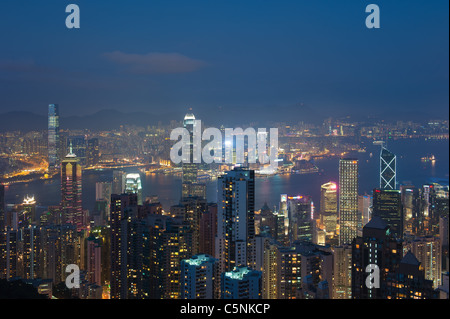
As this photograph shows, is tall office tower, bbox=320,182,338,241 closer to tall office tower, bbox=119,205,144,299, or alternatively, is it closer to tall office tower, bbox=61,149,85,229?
tall office tower, bbox=119,205,144,299

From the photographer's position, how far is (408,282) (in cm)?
401

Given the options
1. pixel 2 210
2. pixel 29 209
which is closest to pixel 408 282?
pixel 29 209

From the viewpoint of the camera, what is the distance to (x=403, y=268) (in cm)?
411

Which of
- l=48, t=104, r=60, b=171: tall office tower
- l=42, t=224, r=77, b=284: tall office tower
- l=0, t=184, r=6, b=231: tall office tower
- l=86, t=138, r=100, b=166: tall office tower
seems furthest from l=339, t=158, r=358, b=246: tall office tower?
l=0, t=184, r=6, b=231: tall office tower

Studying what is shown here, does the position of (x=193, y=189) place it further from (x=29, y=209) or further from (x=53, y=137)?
(x=29, y=209)

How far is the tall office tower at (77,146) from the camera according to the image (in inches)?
287

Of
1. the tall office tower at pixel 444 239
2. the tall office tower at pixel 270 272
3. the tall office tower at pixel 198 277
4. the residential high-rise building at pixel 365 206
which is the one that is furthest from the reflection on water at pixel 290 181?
the tall office tower at pixel 198 277

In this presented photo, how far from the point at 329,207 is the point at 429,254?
13.4 feet

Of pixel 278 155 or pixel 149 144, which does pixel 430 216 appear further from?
pixel 149 144

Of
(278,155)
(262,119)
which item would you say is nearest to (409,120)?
(262,119)

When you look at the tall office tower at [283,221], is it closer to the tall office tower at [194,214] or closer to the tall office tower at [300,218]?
the tall office tower at [300,218]

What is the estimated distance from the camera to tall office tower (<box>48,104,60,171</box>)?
653 centimetres

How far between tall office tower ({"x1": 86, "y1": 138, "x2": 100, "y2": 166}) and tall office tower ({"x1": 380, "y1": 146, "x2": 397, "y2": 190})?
4.33 metres

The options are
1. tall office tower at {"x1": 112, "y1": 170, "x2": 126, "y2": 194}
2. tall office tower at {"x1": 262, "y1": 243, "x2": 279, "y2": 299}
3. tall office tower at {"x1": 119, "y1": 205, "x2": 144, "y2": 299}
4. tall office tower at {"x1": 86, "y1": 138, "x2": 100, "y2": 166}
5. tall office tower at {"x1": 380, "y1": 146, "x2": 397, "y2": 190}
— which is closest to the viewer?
tall office tower at {"x1": 262, "y1": 243, "x2": 279, "y2": 299}
